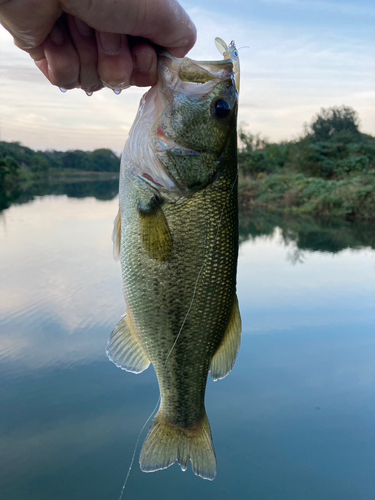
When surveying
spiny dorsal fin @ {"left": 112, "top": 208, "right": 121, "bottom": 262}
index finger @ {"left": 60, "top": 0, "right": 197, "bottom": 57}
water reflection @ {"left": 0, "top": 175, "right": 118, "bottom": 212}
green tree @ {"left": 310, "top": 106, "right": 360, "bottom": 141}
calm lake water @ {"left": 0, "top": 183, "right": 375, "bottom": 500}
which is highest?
green tree @ {"left": 310, "top": 106, "right": 360, "bottom": 141}

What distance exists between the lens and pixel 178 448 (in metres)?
1.70

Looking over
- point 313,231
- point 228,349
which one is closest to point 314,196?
point 313,231

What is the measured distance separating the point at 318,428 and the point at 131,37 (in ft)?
17.3

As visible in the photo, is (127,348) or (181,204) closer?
(181,204)

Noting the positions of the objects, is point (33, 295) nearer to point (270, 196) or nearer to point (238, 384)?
point (238, 384)

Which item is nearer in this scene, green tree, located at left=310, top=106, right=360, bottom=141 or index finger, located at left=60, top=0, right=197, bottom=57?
index finger, located at left=60, top=0, right=197, bottom=57

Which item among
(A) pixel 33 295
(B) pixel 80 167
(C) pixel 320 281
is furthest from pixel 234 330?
(B) pixel 80 167

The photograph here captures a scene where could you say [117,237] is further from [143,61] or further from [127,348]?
[143,61]

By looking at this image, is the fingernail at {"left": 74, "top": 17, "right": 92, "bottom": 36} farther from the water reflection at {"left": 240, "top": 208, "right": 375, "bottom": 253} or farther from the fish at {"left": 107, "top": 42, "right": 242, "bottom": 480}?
the water reflection at {"left": 240, "top": 208, "right": 375, "bottom": 253}

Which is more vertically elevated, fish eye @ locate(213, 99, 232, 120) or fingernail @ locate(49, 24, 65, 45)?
fingernail @ locate(49, 24, 65, 45)

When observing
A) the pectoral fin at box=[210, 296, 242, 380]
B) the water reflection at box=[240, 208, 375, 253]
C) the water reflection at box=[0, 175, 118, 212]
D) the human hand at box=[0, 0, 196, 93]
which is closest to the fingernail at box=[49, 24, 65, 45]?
the human hand at box=[0, 0, 196, 93]

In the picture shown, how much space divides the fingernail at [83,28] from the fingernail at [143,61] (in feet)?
0.62

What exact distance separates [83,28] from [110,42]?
11cm

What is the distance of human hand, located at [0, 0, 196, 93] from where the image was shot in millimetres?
1146
